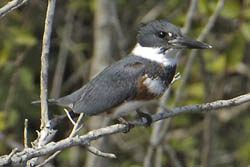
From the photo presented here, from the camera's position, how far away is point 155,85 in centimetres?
312

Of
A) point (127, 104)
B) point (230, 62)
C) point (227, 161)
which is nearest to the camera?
point (127, 104)

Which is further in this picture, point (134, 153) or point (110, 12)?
point (134, 153)

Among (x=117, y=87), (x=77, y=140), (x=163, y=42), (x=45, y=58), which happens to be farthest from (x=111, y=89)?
(x=77, y=140)

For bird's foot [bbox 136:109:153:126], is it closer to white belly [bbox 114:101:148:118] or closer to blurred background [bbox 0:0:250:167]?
white belly [bbox 114:101:148:118]

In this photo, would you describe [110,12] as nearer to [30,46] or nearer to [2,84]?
[30,46]

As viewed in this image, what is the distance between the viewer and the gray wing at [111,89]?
3119 mm

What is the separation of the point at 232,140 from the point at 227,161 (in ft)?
0.94

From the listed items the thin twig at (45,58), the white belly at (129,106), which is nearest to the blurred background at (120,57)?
the white belly at (129,106)

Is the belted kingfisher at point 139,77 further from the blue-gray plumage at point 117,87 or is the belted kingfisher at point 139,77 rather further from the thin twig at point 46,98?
the thin twig at point 46,98

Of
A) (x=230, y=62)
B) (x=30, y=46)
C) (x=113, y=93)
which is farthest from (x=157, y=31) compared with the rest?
(x=30, y=46)

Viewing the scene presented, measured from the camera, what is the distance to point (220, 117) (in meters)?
5.57

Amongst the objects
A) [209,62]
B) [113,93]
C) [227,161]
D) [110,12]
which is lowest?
[227,161]

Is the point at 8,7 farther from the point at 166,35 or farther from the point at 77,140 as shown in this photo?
the point at 166,35

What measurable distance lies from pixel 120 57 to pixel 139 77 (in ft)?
6.08
